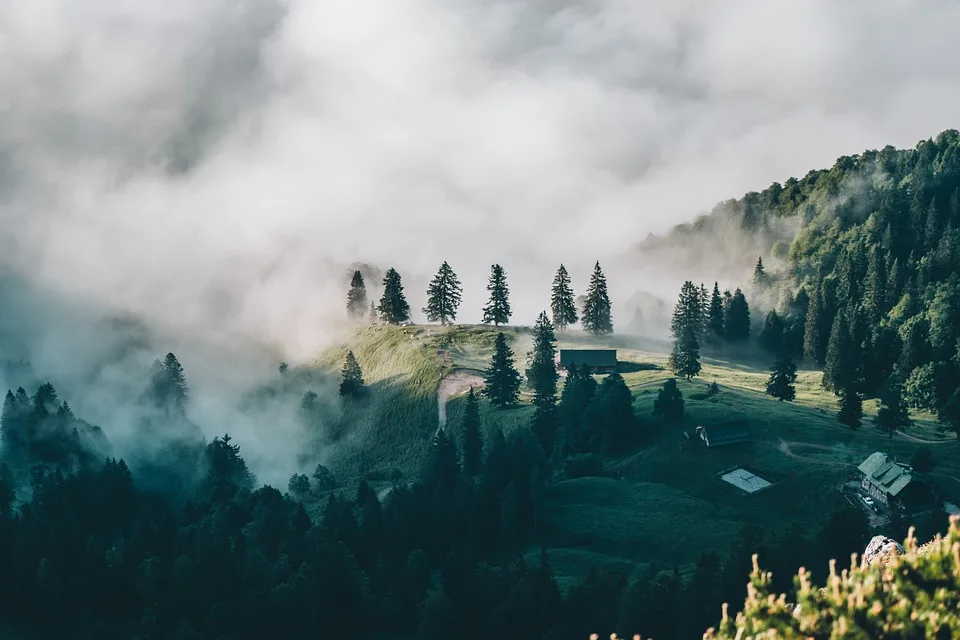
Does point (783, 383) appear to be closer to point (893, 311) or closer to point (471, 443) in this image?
point (471, 443)

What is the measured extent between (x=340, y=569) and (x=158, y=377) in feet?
391

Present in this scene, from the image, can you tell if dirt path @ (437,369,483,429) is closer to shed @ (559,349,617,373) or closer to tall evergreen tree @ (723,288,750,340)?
shed @ (559,349,617,373)

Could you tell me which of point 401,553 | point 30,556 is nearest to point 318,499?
point 401,553

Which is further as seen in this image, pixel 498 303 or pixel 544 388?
pixel 498 303

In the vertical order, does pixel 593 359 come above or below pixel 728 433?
above

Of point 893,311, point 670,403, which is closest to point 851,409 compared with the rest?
point 670,403

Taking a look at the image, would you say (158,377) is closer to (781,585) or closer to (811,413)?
(811,413)

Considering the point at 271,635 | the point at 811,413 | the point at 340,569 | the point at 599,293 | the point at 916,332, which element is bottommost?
the point at 271,635

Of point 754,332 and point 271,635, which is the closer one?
point 271,635

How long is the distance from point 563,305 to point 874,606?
173m

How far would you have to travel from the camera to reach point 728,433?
11262 cm

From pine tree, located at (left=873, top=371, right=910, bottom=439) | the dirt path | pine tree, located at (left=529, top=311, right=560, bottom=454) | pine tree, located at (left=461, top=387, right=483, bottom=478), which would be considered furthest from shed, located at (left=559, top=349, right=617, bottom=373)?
pine tree, located at (left=873, top=371, right=910, bottom=439)

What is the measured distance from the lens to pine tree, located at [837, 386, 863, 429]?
115500mm

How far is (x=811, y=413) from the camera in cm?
12462
